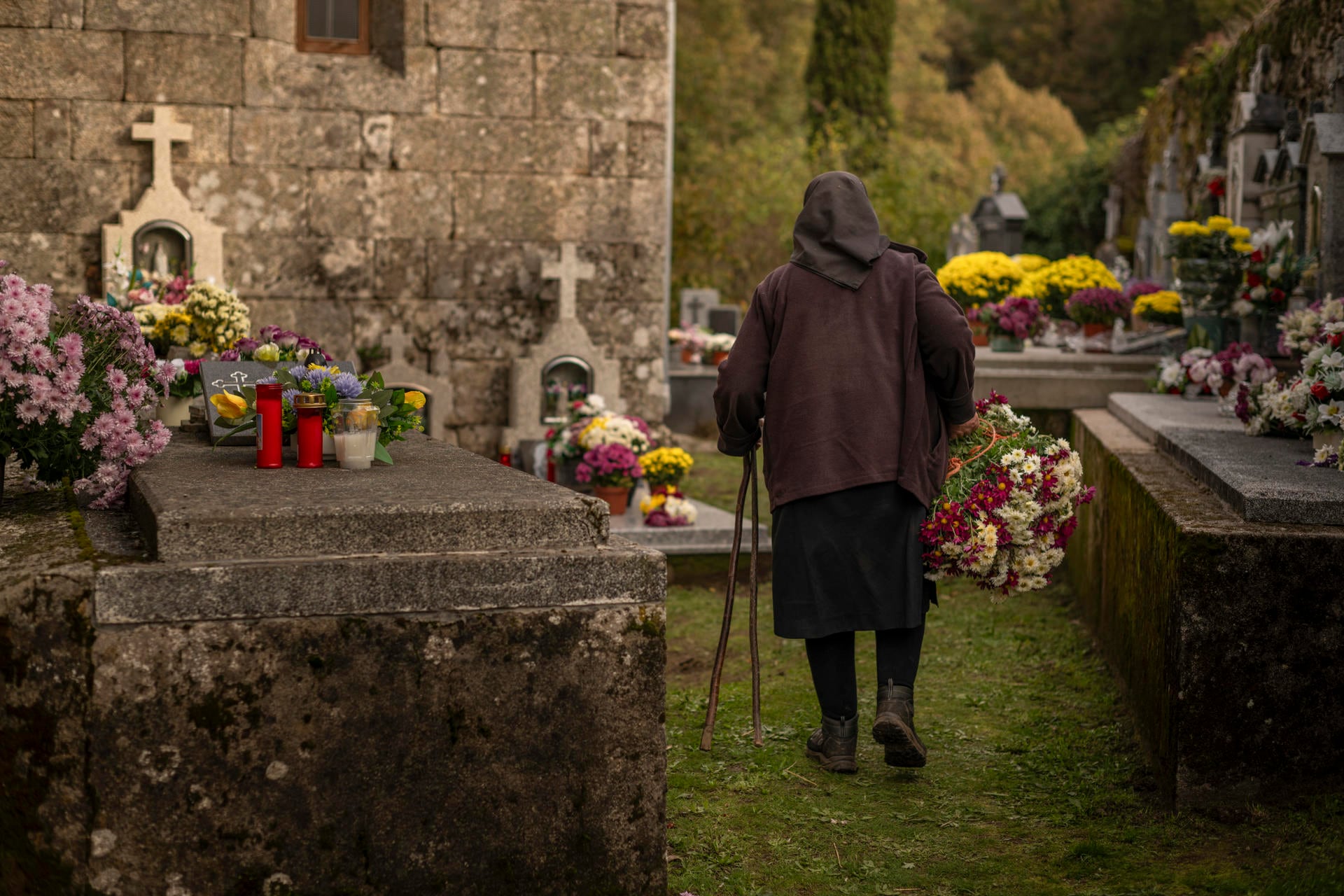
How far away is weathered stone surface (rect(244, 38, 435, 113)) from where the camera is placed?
787 centimetres

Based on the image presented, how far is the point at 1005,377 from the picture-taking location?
7.61 m

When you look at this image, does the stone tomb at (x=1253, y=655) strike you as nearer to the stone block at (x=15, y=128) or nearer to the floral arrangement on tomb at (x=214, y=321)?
the floral arrangement on tomb at (x=214, y=321)

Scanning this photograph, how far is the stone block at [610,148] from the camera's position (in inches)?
329

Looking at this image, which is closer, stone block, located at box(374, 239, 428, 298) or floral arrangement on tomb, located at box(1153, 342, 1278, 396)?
floral arrangement on tomb, located at box(1153, 342, 1278, 396)

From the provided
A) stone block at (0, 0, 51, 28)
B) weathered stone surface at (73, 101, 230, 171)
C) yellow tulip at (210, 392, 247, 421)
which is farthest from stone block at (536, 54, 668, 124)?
yellow tulip at (210, 392, 247, 421)

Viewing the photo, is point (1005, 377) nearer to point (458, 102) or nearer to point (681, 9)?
point (458, 102)

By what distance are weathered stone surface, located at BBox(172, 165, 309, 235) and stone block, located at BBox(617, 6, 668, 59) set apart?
203cm

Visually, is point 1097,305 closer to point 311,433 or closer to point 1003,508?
point 1003,508

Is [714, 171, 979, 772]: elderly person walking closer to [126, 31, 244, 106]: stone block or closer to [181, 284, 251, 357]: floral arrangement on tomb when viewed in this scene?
[181, 284, 251, 357]: floral arrangement on tomb

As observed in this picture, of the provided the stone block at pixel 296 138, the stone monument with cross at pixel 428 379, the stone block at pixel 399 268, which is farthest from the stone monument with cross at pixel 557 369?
the stone block at pixel 296 138

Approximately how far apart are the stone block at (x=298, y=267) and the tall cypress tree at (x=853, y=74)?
20.4 meters

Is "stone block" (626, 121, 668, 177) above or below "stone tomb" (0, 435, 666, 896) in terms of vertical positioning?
above

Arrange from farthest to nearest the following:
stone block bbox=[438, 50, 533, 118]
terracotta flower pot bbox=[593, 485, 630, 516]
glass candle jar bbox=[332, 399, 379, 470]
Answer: stone block bbox=[438, 50, 533, 118], terracotta flower pot bbox=[593, 485, 630, 516], glass candle jar bbox=[332, 399, 379, 470]

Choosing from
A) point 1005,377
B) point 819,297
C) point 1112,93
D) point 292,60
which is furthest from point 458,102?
point 1112,93
